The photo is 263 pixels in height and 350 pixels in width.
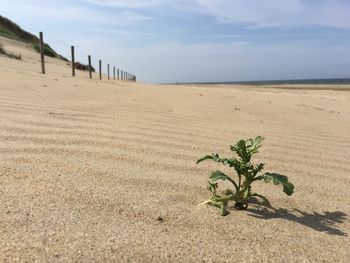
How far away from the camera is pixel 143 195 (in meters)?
2.06

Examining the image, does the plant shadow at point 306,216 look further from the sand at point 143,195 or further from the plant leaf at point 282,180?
the plant leaf at point 282,180

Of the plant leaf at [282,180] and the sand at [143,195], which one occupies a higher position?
the plant leaf at [282,180]

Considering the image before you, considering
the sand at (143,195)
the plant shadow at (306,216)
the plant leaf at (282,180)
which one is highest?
the plant leaf at (282,180)

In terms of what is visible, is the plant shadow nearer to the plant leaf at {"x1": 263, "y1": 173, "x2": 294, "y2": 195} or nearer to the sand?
the sand

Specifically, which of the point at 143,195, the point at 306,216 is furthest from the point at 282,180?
the point at 143,195

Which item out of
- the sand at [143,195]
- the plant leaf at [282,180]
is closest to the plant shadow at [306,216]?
the sand at [143,195]

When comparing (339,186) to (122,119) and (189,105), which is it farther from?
(189,105)

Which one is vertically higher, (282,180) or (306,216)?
(282,180)

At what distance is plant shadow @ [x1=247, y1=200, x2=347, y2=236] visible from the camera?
6.45 ft

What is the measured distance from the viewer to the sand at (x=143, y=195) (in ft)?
5.17

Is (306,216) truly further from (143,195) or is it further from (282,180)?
(143,195)

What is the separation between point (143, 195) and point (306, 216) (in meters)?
0.71

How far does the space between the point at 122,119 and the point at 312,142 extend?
5.01ft

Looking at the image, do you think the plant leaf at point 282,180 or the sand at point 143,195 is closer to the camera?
the sand at point 143,195
